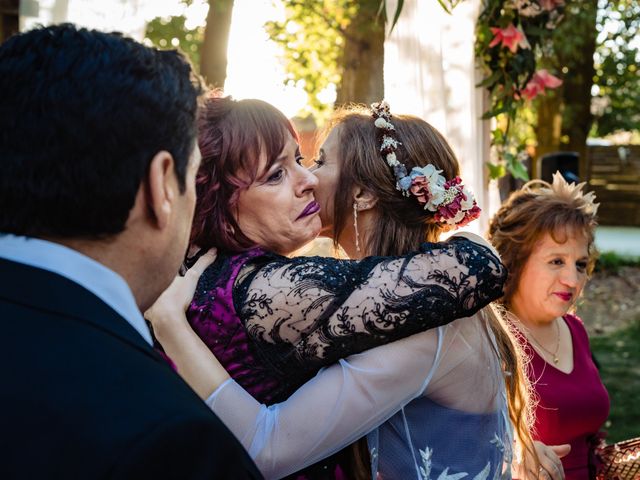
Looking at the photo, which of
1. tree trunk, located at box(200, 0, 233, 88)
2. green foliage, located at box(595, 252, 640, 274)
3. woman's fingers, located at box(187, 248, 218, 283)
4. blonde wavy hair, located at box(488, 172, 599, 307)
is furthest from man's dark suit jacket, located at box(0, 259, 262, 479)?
green foliage, located at box(595, 252, 640, 274)

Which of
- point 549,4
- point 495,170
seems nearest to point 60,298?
point 495,170

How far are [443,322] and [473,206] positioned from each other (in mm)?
524

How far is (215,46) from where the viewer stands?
291 inches

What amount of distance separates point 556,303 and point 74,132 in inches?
108

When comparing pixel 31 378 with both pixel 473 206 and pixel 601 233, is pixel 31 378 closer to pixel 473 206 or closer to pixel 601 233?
pixel 473 206

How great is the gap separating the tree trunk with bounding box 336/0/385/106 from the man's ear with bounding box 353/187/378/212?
459 centimetres

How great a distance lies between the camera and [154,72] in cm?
119

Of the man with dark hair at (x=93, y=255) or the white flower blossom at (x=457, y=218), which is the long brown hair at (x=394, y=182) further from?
the man with dark hair at (x=93, y=255)

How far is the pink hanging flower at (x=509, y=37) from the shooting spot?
150 inches

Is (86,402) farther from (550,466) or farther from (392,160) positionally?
(550,466)

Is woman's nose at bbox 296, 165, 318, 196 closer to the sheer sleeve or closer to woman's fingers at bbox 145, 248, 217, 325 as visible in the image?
woman's fingers at bbox 145, 248, 217, 325

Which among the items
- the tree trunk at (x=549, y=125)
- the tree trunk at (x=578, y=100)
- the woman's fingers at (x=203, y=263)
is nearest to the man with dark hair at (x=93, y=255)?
the woman's fingers at (x=203, y=263)

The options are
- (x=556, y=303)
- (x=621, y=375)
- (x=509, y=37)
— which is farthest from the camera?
(x=621, y=375)

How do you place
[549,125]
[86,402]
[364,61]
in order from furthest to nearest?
[549,125], [364,61], [86,402]
